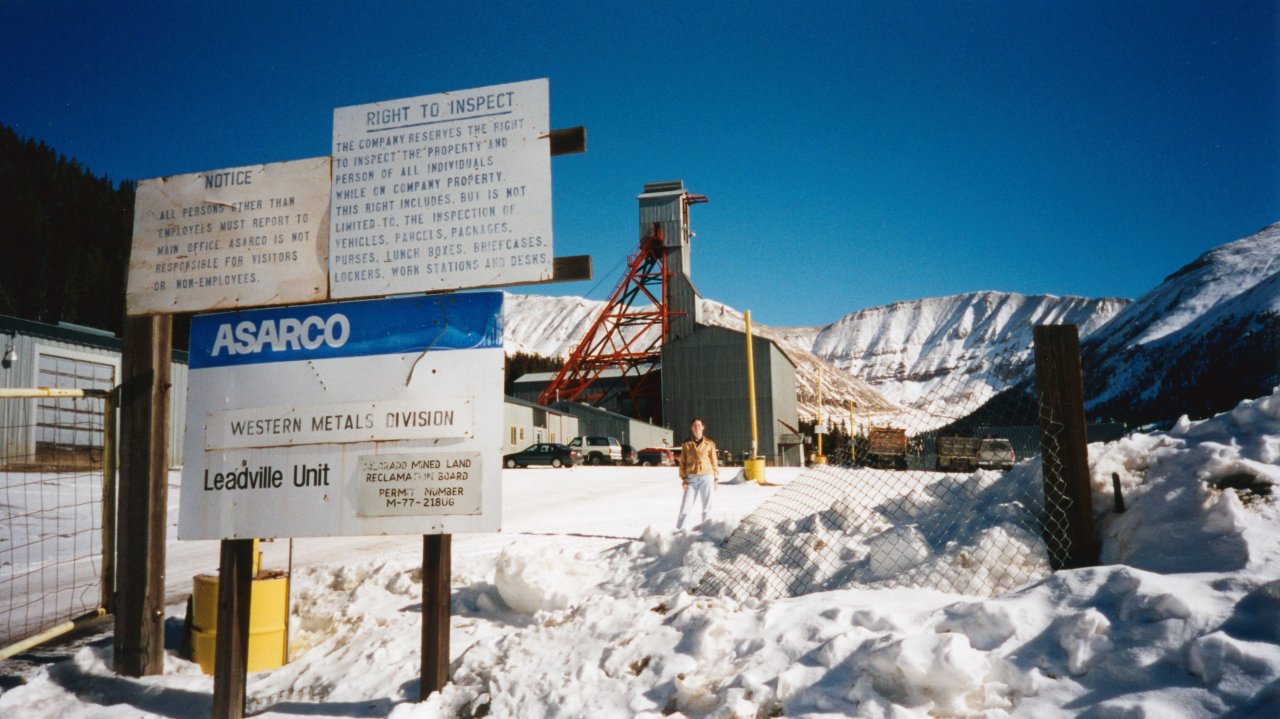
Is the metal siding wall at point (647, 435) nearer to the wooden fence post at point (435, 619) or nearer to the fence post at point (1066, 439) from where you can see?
the fence post at point (1066, 439)

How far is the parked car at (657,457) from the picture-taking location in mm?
35688

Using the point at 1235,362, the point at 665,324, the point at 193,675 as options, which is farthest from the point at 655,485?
the point at 1235,362

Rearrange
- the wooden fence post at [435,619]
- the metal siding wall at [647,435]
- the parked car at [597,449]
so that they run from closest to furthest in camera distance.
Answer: the wooden fence post at [435,619], the parked car at [597,449], the metal siding wall at [647,435]

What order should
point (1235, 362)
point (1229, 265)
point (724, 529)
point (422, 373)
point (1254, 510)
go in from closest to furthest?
point (1254, 510), point (422, 373), point (724, 529), point (1235, 362), point (1229, 265)

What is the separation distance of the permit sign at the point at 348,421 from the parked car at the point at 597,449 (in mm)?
31682

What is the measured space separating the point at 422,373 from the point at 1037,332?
4.12 metres

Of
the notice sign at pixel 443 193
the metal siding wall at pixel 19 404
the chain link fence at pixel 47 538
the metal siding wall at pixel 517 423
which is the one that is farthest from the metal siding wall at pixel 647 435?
the notice sign at pixel 443 193

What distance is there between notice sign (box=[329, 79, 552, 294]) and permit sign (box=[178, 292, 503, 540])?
8.5 inches

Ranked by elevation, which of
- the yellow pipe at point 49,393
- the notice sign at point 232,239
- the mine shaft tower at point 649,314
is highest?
the mine shaft tower at point 649,314

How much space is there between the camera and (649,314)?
49.8 m

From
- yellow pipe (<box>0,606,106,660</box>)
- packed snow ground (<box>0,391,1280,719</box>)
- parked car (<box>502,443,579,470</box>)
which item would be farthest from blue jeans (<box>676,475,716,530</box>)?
parked car (<box>502,443,579,470</box>)

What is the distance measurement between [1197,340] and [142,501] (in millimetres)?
117654

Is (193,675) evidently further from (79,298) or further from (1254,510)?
(79,298)

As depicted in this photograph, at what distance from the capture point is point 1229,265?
132 metres
